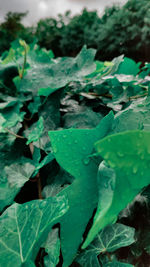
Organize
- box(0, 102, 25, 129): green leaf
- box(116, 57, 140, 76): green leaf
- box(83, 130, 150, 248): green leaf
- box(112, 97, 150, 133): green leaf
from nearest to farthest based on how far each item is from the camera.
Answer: box(83, 130, 150, 248): green leaf, box(112, 97, 150, 133): green leaf, box(0, 102, 25, 129): green leaf, box(116, 57, 140, 76): green leaf

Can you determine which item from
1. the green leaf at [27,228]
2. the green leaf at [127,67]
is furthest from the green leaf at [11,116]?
the green leaf at [127,67]

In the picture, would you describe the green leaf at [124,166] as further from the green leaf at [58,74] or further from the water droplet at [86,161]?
the green leaf at [58,74]

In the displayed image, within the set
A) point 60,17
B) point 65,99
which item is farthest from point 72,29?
point 65,99

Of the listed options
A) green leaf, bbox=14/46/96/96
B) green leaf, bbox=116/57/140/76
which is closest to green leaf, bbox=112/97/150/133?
green leaf, bbox=14/46/96/96

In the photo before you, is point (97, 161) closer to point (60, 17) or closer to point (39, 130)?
point (39, 130)

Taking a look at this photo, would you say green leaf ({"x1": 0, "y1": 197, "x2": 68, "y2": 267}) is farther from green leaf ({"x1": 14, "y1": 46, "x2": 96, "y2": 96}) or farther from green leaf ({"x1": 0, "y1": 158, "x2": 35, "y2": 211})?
green leaf ({"x1": 14, "y1": 46, "x2": 96, "y2": 96})

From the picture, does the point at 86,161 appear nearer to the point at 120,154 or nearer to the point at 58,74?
the point at 120,154
